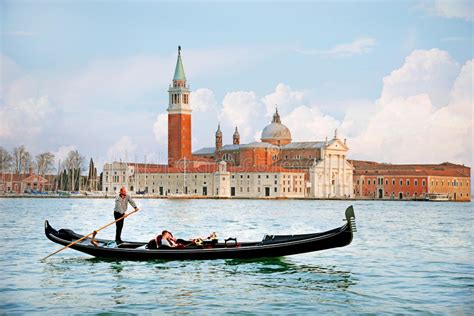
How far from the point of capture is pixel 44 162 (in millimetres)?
57156

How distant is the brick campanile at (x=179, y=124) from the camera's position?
186 feet

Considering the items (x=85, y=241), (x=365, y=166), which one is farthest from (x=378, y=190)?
(x=85, y=241)

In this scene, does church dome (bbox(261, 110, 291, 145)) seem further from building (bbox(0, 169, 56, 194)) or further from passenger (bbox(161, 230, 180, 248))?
passenger (bbox(161, 230, 180, 248))

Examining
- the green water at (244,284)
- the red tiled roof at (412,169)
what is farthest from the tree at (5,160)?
the green water at (244,284)

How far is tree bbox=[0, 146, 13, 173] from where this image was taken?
51.4 m

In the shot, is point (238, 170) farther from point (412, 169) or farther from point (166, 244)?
point (166, 244)

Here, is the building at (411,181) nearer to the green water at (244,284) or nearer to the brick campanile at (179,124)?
the brick campanile at (179,124)

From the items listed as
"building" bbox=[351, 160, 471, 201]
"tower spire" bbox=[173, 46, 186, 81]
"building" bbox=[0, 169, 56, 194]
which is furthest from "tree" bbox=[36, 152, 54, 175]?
"building" bbox=[351, 160, 471, 201]

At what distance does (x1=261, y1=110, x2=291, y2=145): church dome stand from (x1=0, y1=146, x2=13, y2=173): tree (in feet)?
61.9

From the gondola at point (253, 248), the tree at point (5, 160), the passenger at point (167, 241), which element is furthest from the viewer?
the tree at point (5, 160)

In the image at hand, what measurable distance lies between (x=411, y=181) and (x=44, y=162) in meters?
26.2

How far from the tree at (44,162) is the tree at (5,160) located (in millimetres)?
3828

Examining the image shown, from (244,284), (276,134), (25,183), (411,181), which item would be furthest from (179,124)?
(244,284)

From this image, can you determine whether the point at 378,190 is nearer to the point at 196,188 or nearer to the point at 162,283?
the point at 196,188
